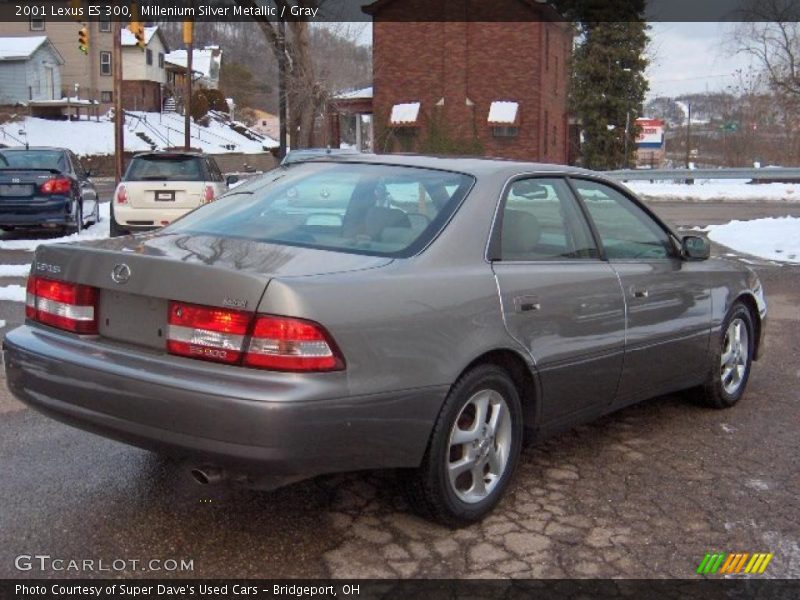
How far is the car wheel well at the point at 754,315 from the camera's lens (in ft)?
18.5

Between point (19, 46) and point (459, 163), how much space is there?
2329 inches

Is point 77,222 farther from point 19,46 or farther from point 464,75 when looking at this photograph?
point 19,46

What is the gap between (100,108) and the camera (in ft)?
202

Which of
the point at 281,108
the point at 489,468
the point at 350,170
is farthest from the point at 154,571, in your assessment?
the point at 281,108

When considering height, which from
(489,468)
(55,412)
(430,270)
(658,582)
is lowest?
(658,582)

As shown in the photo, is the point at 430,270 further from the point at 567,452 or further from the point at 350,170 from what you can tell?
the point at 567,452

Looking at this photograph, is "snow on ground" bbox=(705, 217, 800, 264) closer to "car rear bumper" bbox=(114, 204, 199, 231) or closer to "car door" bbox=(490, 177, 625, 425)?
"car rear bumper" bbox=(114, 204, 199, 231)

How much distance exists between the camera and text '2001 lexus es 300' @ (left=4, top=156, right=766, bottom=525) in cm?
310

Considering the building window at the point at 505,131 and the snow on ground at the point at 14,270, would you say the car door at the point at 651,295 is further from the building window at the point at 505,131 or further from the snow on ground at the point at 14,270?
the building window at the point at 505,131

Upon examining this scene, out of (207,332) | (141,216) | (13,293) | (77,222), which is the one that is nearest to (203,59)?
(77,222)

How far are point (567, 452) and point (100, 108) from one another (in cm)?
6255

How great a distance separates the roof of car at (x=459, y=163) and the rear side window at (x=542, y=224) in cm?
7

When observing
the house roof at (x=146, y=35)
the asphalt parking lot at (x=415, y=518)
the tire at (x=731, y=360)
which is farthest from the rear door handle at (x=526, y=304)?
the house roof at (x=146, y=35)

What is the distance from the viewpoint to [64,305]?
12.0ft
